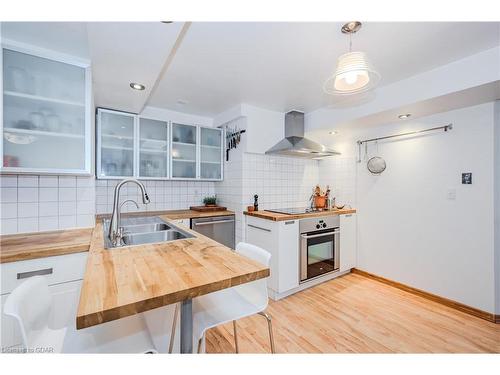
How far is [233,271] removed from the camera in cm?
91

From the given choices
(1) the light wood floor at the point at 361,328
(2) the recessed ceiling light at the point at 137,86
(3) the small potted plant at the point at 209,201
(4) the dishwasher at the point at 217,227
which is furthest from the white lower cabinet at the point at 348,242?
(2) the recessed ceiling light at the point at 137,86

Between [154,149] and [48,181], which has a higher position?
[154,149]

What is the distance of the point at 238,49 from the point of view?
1.63 meters

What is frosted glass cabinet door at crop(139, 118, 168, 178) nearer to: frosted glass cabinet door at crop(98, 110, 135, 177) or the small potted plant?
frosted glass cabinet door at crop(98, 110, 135, 177)

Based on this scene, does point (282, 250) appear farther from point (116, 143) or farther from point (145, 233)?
point (116, 143)

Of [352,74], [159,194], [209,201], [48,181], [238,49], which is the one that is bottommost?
[209,201]

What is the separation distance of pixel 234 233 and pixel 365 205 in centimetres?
180

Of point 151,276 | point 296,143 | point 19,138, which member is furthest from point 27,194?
point 296,143

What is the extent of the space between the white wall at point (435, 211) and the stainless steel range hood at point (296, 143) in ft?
2.29

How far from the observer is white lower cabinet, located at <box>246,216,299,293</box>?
2297mm

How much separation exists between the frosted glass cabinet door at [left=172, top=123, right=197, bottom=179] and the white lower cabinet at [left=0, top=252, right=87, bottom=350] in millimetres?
1476

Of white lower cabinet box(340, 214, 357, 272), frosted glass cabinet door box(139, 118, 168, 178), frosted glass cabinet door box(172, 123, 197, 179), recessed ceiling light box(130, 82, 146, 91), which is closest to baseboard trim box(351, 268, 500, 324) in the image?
white lower cabinet box(340, 214, 357, 272)

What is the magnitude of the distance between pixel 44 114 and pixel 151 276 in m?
1.54
